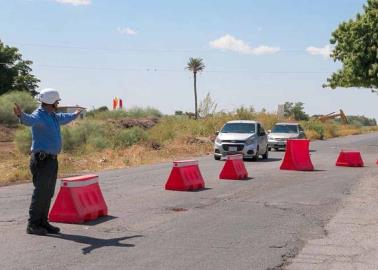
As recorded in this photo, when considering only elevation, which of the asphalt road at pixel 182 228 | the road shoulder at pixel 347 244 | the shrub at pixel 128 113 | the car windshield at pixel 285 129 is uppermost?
the shrub at pixel 128 113

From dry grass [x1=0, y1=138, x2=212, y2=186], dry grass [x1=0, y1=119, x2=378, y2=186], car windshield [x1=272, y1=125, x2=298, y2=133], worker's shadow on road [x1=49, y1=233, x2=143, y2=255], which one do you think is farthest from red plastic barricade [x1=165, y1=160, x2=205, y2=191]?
car windshield [x1=272, y1=125, x2=298, y2=133]

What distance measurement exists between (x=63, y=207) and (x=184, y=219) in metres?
2.05

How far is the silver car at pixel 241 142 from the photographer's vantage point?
2666 cm

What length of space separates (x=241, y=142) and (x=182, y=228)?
1710 cm

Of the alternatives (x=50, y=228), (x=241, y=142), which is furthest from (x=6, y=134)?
(x=50, y=228)

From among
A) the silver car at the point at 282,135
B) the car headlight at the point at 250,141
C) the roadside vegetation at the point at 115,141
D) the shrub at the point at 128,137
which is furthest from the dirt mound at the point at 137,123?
the car headlight at the point at 250,141

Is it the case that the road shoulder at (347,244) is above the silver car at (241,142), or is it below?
below

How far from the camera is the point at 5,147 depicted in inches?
1449

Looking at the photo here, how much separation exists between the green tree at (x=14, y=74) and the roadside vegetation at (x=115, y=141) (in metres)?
9.26

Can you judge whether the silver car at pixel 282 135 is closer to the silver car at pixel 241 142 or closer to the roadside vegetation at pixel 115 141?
the roadside vegetation at pixel 115 141

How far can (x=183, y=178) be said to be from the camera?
14930mm

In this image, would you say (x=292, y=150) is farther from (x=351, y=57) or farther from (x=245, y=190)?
(x=351, y=57)

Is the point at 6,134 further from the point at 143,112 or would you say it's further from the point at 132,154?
the point at 143,112

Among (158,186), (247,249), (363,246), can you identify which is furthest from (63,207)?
(158,186)
